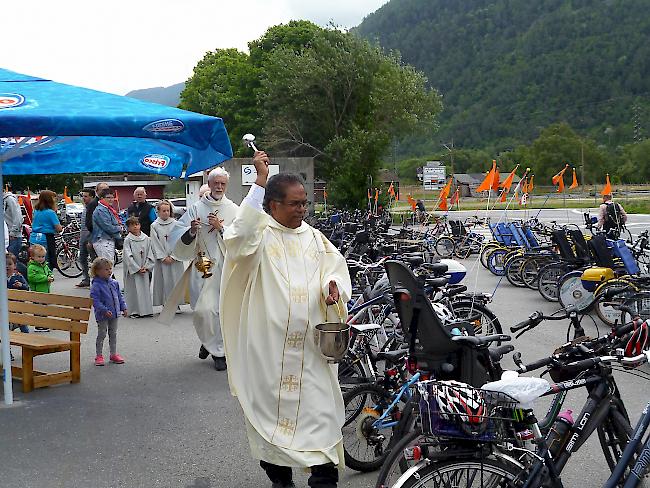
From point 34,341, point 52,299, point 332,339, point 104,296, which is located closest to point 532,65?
point 104,296

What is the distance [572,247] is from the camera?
1130 cm

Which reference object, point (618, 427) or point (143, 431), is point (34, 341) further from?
point (618, 427)

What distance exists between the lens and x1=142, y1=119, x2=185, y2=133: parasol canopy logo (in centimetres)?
512

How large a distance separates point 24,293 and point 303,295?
4564mm

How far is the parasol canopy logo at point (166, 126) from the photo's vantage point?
5123 mm

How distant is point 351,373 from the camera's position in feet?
15.5

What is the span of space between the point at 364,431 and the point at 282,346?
3.13 ft

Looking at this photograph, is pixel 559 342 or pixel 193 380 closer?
pixel 193 380

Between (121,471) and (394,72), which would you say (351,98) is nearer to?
(394,72)

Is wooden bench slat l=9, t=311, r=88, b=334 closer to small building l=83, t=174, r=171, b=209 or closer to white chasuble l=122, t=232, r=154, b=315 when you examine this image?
white chasuble l=122, t=232, r=154, b=315

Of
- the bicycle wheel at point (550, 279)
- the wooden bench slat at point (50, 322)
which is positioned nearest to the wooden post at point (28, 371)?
the wooden bench slat at point (50, 322)

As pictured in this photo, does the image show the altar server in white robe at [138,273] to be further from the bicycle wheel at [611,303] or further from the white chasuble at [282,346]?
the white chasuble at [282,346]

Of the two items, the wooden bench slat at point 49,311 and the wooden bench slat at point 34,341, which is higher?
the wooden bench slat at point 49,311

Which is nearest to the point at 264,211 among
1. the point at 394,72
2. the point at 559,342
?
the point at 559,342
